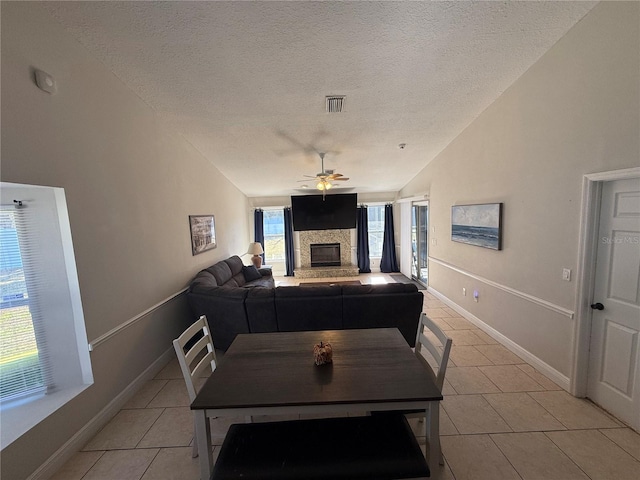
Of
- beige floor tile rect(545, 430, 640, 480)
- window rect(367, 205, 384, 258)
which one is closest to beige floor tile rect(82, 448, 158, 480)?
beige floor tile rect(545, 430, 640, 480)

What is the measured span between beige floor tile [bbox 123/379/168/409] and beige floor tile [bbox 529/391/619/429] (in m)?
3.53

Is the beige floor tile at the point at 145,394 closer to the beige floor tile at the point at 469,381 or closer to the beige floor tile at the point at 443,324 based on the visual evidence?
the beige floor tile at the point at 469,381

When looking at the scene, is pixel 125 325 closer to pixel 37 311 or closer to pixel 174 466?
pixel 37 311

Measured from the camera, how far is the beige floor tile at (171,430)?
188 centimetres

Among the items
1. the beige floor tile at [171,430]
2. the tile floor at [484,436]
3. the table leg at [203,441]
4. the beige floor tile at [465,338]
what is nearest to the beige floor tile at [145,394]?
the tile floor at [484,436]

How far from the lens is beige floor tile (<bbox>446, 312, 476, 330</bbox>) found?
12.1 ft

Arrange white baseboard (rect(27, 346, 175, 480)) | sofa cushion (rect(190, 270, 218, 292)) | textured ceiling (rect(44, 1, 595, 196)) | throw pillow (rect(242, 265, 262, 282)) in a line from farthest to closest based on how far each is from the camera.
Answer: throw pillow (rect(242, 265, 262, 282))
sofa cushion (rect(190, 270, 218, 292))
textured ceiling (rect(44, 1, 595, 196))
white baseboard (rect(27, 346, 175, 480))

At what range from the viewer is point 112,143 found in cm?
226

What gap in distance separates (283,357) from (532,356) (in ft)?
9.27

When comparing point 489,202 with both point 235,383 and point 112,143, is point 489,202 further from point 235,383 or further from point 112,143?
point 112,143

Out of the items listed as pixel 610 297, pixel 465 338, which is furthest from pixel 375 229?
pixel 610 297

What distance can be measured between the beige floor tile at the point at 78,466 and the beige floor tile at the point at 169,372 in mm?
875

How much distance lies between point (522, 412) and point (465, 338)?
1.30 m

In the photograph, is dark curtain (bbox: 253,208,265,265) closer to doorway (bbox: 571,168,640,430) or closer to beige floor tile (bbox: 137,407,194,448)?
beige floor tile (bbox: 137,407,194,448)
